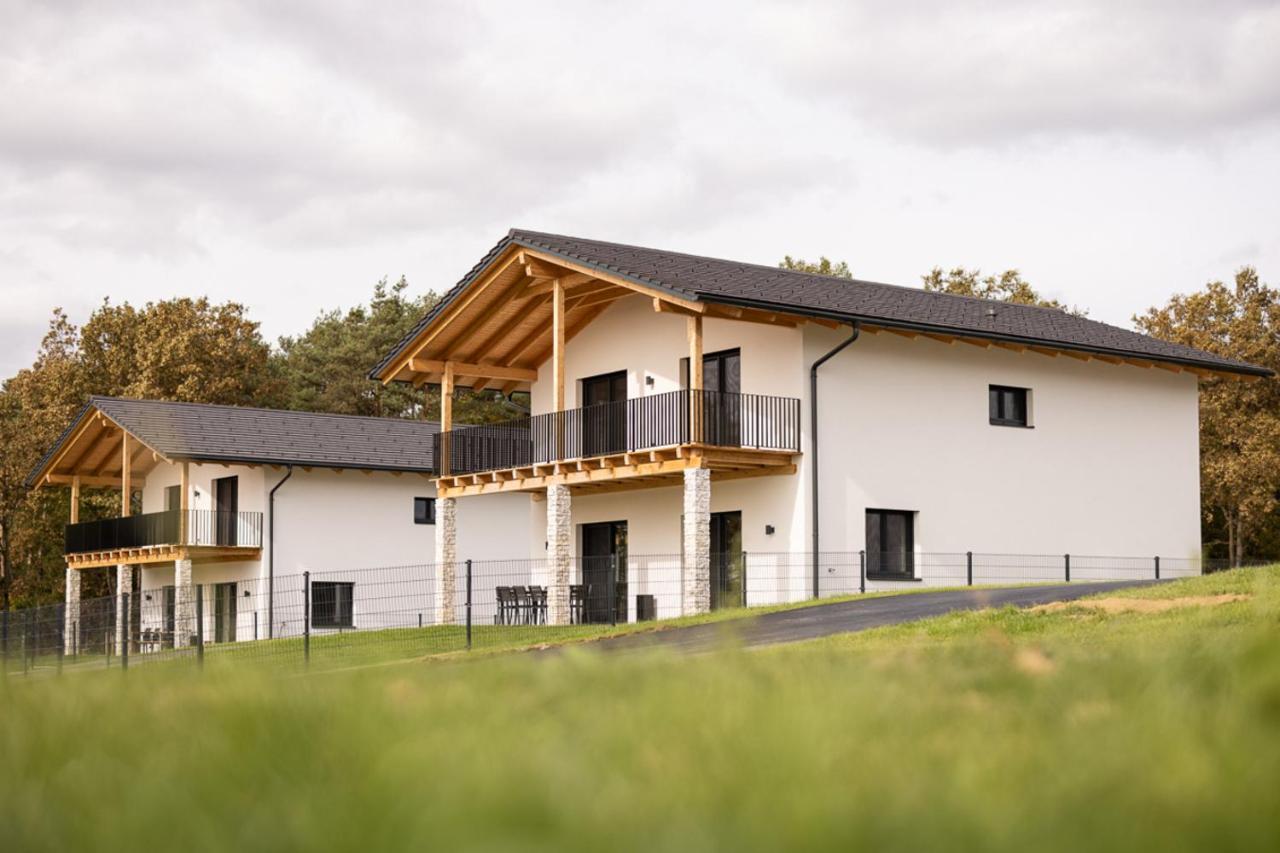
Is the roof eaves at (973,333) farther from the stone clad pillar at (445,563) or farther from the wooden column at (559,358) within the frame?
the stone clad pillar at (445,563)

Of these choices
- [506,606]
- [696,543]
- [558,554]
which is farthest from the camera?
[506,606]

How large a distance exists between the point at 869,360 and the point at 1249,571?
967 centimetres

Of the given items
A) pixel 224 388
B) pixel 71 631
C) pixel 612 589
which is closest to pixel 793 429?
pixel 612 589

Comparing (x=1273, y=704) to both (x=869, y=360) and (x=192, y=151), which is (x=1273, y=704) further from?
(x=192, y=151)

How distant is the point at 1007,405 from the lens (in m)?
29.8

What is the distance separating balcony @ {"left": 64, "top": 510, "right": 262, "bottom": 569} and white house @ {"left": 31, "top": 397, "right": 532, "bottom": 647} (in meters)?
0.04

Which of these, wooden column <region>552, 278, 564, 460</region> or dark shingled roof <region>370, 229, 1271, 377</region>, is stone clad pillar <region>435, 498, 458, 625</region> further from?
wooden column <region>552, 278, 564, 460</region>

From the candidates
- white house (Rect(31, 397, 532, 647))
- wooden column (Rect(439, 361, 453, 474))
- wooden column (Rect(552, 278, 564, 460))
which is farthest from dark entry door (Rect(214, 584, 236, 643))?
wooden column (Rect(552, 278, 564, 460))

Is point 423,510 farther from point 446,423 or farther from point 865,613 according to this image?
point 865,613

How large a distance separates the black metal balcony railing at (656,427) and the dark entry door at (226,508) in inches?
420

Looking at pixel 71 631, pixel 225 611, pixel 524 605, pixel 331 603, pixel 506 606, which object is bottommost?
pixel 225 611

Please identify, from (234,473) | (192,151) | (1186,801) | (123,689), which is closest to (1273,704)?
(1186,801)

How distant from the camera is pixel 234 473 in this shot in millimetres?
40594

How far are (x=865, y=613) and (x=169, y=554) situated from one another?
953 inches
